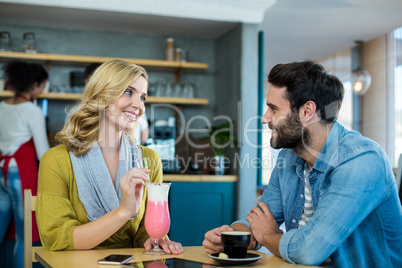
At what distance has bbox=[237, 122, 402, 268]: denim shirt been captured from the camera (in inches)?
54.2

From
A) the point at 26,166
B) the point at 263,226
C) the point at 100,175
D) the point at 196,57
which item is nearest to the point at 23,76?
the point at 26,166

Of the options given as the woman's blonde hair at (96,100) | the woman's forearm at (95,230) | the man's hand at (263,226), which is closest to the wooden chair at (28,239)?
the woman's forearm at (95,230)

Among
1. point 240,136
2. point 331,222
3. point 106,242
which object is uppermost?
point 240,136

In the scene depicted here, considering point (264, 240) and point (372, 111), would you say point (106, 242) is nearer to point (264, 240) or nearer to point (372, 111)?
point (264, 240)

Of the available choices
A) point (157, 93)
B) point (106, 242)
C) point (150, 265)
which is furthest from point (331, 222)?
point (157, 93)

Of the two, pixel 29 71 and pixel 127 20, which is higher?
pixel 127 20

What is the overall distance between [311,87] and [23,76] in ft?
8.95

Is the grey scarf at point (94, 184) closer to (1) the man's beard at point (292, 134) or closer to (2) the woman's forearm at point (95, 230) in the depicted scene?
Answer: (2) the woman's forearm at point (95, 230)

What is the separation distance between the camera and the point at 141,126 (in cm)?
394

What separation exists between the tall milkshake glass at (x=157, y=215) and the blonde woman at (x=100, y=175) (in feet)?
0.16

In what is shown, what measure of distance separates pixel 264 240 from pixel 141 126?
2.54 metres

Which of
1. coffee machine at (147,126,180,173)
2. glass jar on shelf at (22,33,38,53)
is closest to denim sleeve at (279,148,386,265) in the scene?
coffee machine at (147,126,180,173)

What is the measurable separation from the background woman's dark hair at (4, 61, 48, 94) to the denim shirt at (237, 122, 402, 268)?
2.72 metres

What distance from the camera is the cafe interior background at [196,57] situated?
434 cm
